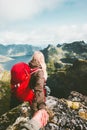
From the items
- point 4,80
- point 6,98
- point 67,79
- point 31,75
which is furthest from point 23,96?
point 67,79

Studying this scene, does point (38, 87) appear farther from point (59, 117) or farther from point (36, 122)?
point (59, 117)

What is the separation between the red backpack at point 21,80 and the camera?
6.27m

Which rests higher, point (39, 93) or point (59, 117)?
point (39, 93)

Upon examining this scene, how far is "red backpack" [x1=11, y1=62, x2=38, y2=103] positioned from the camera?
627 cm

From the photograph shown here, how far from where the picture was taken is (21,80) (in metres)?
6.30

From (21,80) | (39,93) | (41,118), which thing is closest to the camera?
(41,118)

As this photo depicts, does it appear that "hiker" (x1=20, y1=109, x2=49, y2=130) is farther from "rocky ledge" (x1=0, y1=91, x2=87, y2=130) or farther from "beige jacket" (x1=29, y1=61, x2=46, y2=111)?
"rocky ledge" (x1=0, y1=91, x2=87, y2=130)

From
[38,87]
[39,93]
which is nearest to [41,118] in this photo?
[39,93]

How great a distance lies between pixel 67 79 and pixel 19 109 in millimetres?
69564

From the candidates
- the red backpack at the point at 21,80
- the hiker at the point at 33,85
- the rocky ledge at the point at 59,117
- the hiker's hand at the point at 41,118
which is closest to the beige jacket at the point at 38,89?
the hiker at the point at 33,85

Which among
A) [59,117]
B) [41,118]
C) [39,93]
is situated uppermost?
[39,93]

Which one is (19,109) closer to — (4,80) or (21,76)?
(21,76)

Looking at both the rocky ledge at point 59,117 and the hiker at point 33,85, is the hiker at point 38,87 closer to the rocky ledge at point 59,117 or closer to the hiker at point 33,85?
the hiker at point 33,85

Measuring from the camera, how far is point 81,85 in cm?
7162
